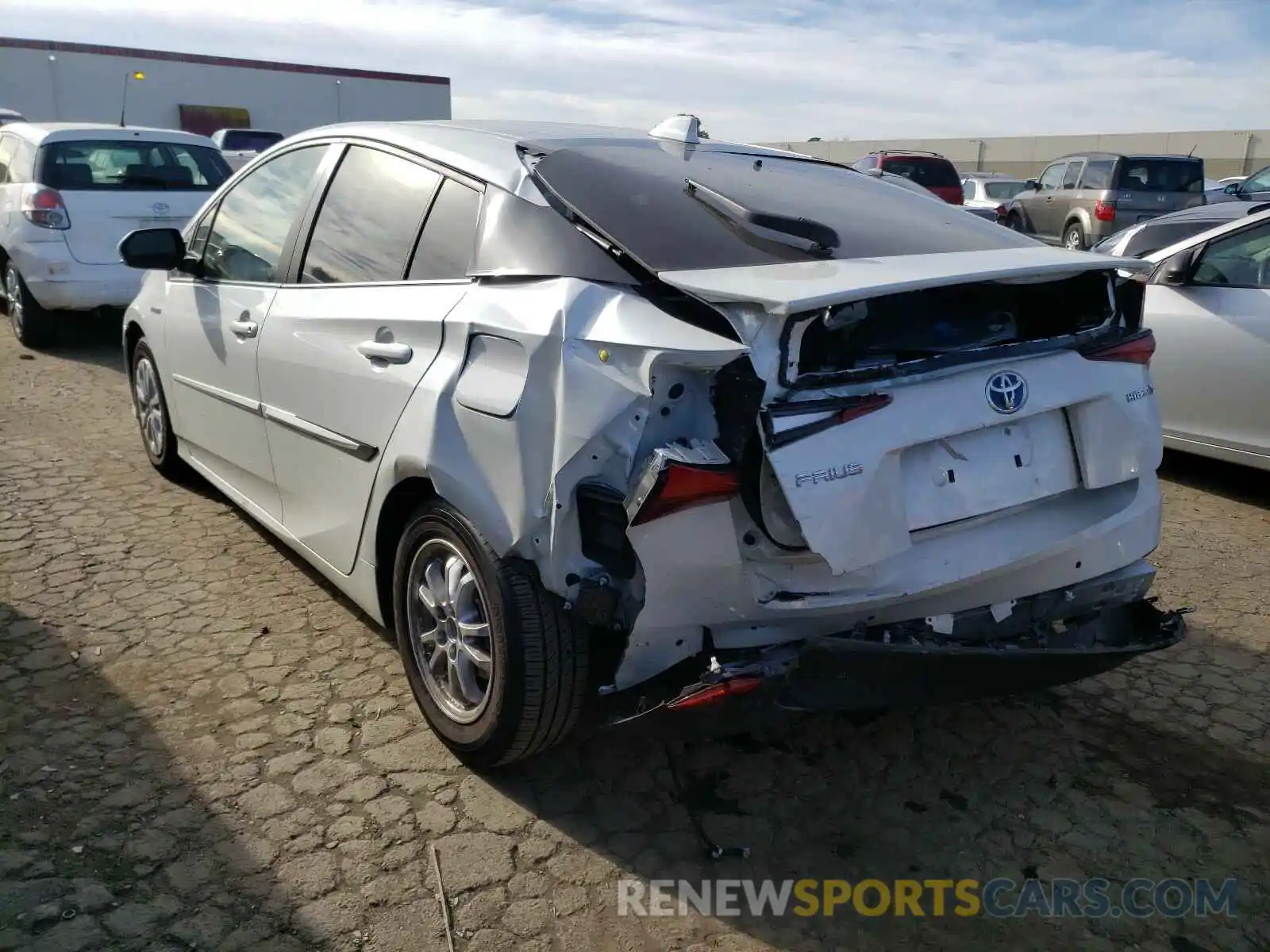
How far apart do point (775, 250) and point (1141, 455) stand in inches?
46.8

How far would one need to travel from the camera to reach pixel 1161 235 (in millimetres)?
6922

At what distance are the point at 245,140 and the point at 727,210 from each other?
22.8 meters

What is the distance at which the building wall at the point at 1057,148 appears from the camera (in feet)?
124

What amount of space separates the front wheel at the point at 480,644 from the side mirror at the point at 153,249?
2217 mm

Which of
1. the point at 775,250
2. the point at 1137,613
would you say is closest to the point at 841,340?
the point at 775,250

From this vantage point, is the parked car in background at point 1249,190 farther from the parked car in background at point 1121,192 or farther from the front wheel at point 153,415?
the front wheel at point 153,415

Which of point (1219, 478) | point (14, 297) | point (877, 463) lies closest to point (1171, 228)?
point (1219, 478)

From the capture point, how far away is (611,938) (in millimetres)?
2418

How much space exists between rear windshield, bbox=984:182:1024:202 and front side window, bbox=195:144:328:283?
20.8 meters

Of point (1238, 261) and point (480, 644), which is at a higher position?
point (1238, 261)

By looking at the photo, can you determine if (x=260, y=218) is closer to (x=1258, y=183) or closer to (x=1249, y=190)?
(x=1249, y=190)

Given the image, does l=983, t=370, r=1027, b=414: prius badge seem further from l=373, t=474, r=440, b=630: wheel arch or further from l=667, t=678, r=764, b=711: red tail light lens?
l=373, t=474, r=440, b=630: wheel arch

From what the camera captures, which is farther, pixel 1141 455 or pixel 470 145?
pixel 470 145

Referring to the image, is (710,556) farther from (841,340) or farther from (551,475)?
(841,340)
